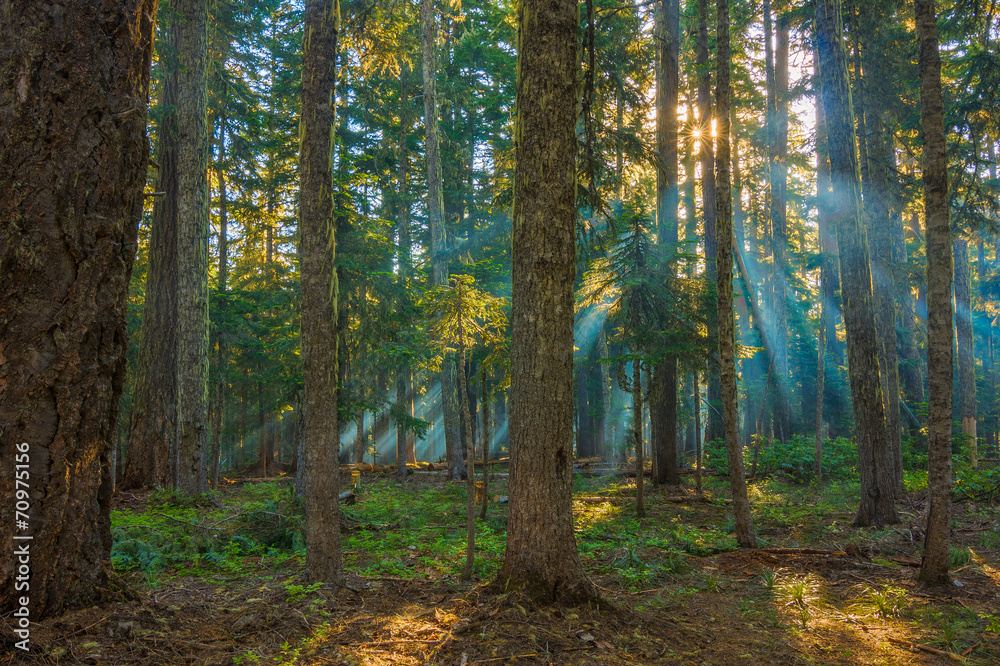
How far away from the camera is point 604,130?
8094 millimetres

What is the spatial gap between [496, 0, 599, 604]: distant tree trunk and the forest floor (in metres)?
0.40

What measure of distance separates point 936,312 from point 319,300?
6728 millimetres

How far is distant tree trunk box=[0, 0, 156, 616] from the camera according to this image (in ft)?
9.36

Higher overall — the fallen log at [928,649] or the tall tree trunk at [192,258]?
the tall tree trunk at [192,258]

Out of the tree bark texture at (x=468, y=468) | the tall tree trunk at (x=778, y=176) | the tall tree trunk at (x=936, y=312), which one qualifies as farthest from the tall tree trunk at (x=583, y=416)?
the tall tree trunk at (x=936, y=312)

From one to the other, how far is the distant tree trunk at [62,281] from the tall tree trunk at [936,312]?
7.31 m

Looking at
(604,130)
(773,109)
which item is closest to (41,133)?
(604,130)

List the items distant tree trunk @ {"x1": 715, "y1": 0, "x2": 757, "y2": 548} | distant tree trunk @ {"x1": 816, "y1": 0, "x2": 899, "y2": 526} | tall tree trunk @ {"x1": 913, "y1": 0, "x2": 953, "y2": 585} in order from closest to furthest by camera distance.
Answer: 1. tall tree trunk @ {"x1": 913, "y1": 0, "x2": 953, "y2": 585}
2. distant tree trunk @ {"x1": 715, "y1": 0, "x2": 757, "y2": 548}
3. distant tree trunk @ {"x1": 816, "y1": 0, "x2": 899, "y2": 526}

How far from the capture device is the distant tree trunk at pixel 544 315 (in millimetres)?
4797

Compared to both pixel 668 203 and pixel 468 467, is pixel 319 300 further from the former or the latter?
pixel 668 203

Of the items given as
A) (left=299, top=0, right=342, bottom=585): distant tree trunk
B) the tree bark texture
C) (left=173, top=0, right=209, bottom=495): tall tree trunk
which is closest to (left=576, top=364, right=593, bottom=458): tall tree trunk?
(left=173, top=0, right=209, bottom=495): tall tree trunk

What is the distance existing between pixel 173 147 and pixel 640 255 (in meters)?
10.5

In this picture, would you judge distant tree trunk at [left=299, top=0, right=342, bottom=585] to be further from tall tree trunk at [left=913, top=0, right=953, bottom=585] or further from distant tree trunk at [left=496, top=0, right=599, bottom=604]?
tall tree trunk at [left=913, top=0, right=953, bottom=585]

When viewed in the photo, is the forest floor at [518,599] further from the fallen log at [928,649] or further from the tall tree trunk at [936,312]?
the tall tree trunk at [936,312]
